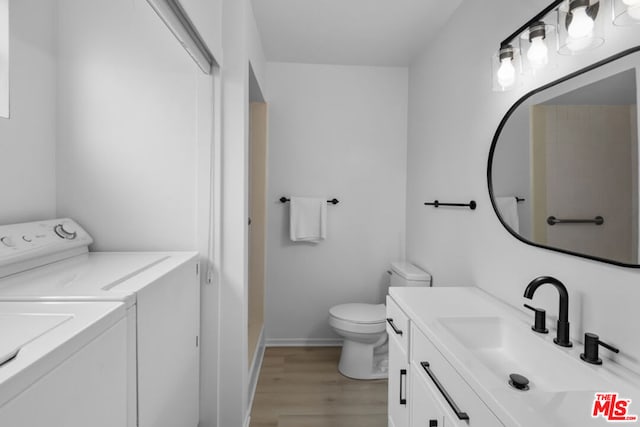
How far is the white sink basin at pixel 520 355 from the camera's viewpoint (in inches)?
38.5

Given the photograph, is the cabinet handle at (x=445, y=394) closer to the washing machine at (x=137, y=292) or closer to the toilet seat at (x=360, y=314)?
the washing machine at (x=137, y=292)

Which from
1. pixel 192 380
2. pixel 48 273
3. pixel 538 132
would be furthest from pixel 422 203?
pixel 48 273

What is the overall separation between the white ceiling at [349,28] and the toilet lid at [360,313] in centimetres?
198

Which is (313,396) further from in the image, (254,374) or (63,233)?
(63,233)

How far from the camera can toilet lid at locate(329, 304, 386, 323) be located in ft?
7.86

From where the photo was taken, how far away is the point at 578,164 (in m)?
1.18

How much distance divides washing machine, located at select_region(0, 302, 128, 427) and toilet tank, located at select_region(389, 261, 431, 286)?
1905 millimetres

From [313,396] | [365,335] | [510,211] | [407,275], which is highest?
[510,211]

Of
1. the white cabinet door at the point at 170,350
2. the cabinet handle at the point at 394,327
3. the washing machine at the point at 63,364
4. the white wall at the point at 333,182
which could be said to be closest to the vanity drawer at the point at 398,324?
the cabinet handle at the point at 394,327

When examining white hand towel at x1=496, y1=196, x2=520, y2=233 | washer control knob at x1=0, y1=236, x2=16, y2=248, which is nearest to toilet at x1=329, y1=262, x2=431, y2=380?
white hand towel at x1=496, y1=196, x2=520, y2=233

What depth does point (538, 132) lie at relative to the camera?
136 centimetres

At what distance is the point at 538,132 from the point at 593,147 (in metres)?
0.26

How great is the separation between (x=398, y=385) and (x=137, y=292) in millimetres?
1231

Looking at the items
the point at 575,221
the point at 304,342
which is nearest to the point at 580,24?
the point at 575,221
